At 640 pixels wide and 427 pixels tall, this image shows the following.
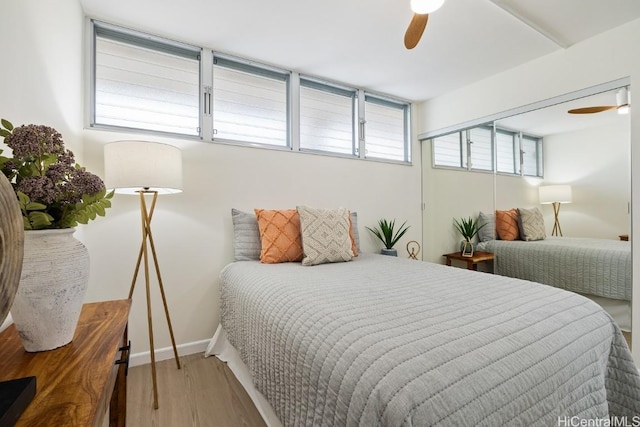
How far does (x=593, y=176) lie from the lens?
2.31m

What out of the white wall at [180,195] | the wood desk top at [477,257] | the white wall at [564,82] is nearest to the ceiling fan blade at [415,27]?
the white wall at [180,195]

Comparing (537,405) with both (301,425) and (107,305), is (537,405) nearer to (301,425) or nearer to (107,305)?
(301,425)

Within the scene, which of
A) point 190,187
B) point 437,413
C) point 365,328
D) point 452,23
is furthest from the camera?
point 190,187

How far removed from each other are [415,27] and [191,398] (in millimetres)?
2454

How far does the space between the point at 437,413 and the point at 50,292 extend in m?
1.02

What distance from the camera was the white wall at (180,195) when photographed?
1478mm

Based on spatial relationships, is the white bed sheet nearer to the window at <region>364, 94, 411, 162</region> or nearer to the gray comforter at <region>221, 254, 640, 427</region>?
the gray comforter at <region>221, 254, 640, 427</region>

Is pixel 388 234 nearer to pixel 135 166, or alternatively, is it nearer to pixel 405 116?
pixel 405 116

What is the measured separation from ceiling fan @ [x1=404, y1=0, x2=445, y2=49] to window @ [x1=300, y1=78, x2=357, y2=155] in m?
1.41

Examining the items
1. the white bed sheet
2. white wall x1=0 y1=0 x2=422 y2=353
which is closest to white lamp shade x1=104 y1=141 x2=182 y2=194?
white wall x1=0 y1=0 x2=422 y2=353

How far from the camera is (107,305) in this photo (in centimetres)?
125

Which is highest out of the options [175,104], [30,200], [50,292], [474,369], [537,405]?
[175,104]

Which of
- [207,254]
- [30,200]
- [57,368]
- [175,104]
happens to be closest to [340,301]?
[57,368]

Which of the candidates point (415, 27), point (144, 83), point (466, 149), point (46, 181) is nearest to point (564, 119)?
point (466, 149)
